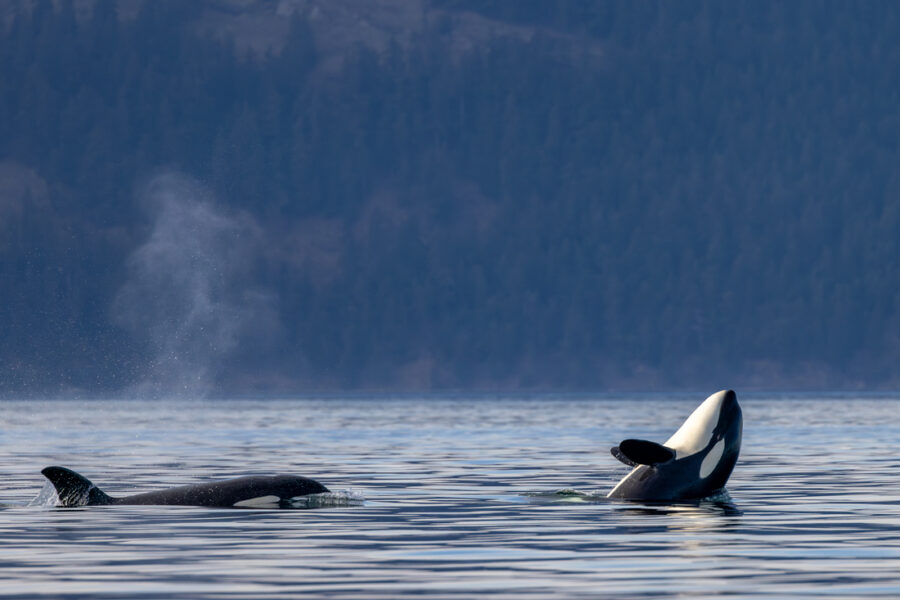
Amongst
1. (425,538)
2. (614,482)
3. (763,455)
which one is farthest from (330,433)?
(425,538)

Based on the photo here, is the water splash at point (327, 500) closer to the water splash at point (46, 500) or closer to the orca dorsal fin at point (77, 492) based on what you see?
the orca dorsal fin at point (77, 492)

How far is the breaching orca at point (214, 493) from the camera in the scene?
96.9ft

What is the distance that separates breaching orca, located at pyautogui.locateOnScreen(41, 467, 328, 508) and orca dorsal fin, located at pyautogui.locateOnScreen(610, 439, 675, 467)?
15.1 ft

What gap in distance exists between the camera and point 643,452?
93.6ft

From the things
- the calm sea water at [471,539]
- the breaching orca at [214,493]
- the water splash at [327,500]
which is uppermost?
the breaching orca at [214,493]

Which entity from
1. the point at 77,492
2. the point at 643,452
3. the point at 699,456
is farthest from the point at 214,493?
the point at 699,456

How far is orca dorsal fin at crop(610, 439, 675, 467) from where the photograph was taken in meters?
28.1

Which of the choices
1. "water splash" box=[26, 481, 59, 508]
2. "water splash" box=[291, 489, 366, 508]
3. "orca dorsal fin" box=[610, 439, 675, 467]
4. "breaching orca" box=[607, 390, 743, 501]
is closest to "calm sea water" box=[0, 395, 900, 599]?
"water splash" box=[291, 489, 366, 508]

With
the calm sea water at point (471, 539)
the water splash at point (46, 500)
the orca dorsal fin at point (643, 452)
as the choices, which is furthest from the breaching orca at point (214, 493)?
the orca dorsal fin at point (643, 452)

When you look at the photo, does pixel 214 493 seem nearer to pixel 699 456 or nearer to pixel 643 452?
pixel 643 452

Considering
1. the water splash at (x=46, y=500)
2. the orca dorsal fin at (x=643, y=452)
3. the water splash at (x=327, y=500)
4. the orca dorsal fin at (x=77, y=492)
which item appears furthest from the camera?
the water splash at (x=46, y=500)

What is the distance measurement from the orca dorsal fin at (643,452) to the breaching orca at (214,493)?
15.1ft

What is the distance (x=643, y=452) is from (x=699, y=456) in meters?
1.14

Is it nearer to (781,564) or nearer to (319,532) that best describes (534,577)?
(781,564)
